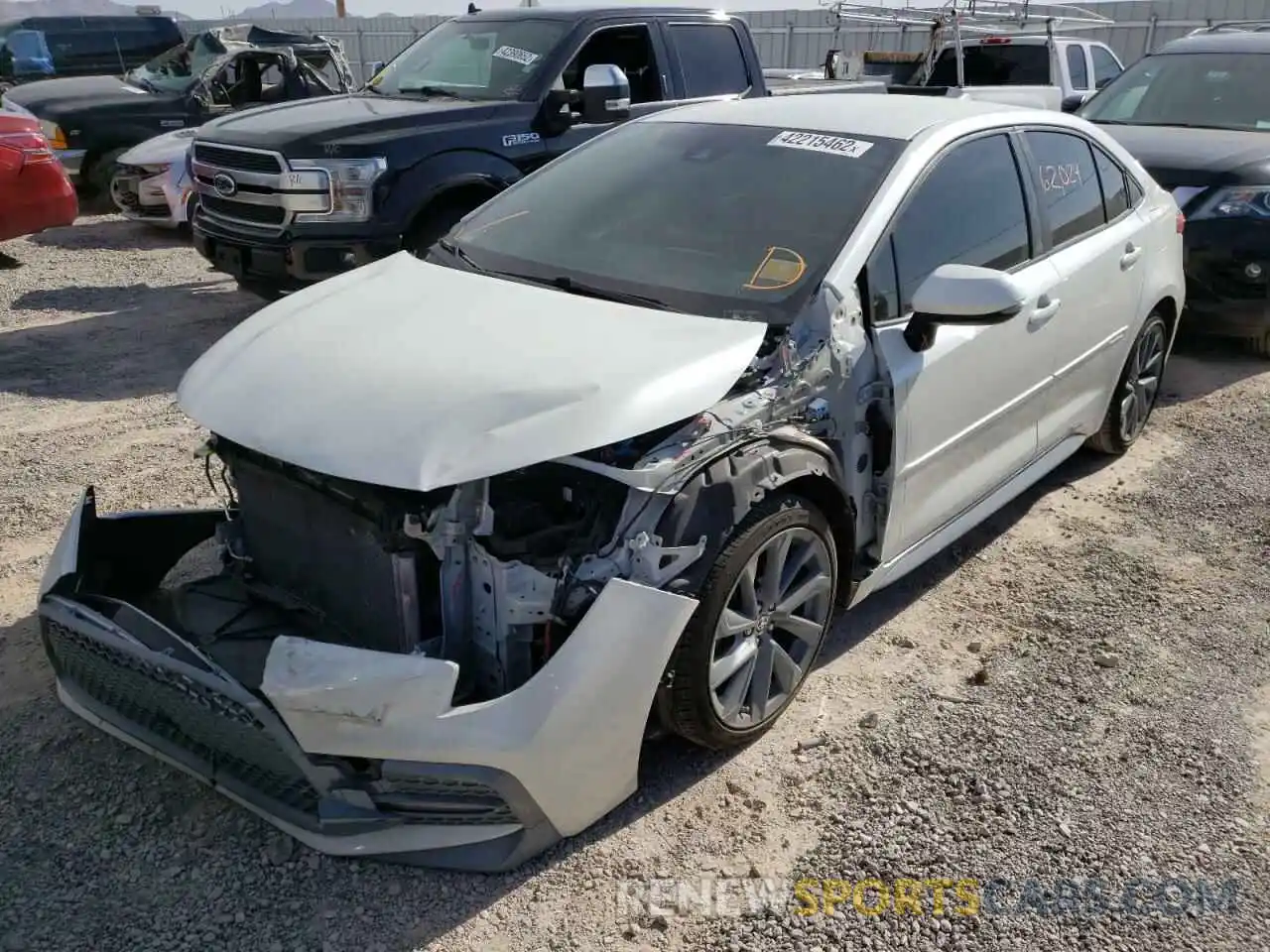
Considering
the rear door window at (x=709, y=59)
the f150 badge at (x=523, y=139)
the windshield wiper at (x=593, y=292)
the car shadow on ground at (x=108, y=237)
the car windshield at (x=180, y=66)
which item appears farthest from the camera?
the car windshield at (x=180, y=66)

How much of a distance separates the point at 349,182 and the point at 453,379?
4128 millimetres

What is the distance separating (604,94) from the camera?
7008 mm

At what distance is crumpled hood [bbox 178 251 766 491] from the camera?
2.57 metres

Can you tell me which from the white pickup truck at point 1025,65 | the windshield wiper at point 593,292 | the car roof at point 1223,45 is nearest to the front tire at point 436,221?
the windshield wiper at point 593,292

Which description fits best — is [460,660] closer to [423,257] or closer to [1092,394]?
[423,257]

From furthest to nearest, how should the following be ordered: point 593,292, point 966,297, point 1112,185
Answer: point 1112,185 → point 593,292 → point 966,297

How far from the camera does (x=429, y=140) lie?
6.61m

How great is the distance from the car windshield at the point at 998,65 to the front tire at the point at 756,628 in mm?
11045

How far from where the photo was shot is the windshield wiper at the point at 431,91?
288 inches

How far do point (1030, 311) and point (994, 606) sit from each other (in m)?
1.09

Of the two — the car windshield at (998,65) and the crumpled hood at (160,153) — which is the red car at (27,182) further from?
the car windshield at (998,65)

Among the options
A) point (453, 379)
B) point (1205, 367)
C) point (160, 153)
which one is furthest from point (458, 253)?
point (160, 153)

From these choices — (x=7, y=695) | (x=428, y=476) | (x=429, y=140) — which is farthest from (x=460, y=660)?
(x=429, y=140)

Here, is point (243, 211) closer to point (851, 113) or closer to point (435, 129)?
point (435, 129)
